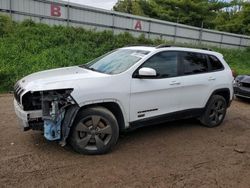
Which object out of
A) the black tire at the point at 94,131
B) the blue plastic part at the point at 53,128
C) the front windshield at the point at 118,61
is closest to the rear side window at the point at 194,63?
the front windshield at the point at 118,61

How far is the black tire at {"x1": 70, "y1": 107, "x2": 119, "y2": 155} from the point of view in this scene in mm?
4527

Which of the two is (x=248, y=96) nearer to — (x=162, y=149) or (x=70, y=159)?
(x=162, y=149)

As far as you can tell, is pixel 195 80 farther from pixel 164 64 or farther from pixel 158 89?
pixel 158 89

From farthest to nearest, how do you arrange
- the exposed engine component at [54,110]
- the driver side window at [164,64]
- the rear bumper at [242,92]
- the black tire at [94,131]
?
the rear bumper at [242,92]
the driver side window at [164,64]
the black tire at [94,131]
the exposed engine component at [54,110]

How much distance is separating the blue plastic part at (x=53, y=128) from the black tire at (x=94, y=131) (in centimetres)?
22

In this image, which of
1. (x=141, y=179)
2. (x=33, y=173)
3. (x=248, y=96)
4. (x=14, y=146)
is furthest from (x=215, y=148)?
(x=248, y=96)

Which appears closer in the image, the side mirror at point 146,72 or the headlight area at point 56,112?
the headlight area at point 56,112

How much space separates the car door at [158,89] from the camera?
498 centimetres

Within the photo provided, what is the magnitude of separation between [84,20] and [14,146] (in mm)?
12928

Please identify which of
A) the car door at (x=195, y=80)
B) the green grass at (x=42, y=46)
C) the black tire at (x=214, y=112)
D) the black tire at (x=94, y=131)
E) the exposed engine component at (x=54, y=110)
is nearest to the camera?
the exposed engine component at (x=54, y=110)

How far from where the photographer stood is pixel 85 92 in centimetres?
444

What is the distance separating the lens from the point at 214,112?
6516 millimetres

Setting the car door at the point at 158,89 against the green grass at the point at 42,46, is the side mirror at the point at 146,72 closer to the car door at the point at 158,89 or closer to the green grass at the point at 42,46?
the car door at the point at 158,89

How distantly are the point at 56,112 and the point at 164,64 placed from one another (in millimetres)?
2259
